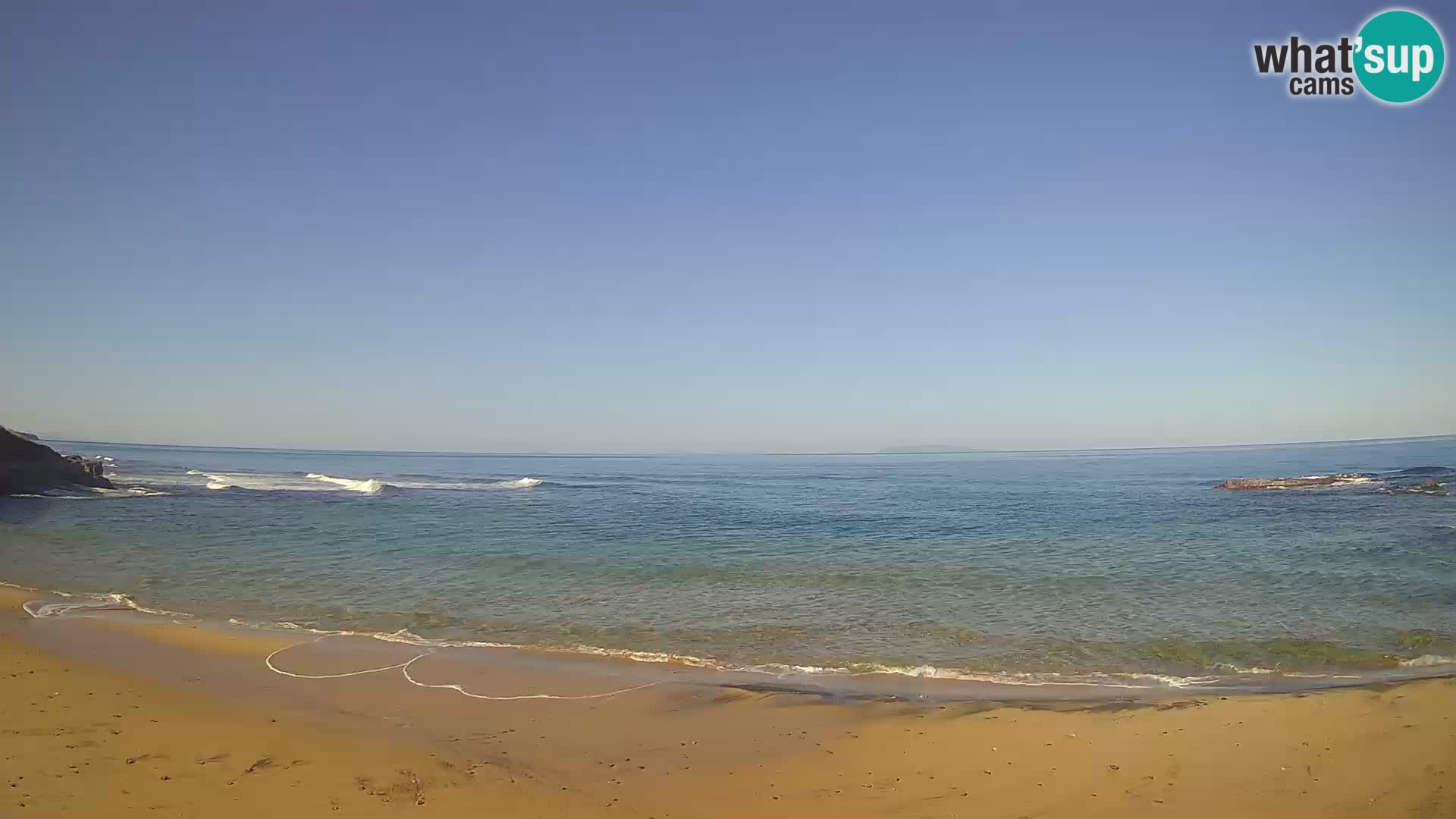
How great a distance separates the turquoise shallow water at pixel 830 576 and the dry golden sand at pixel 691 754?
239 cm

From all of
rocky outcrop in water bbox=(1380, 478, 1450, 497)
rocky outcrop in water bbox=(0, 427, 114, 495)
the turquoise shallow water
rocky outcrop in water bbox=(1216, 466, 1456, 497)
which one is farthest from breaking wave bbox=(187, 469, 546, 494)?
rocky outcrop in water bbox=(1380, 478, 1450, 497)

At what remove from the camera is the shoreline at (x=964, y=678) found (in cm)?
980

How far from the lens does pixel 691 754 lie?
7.73 m

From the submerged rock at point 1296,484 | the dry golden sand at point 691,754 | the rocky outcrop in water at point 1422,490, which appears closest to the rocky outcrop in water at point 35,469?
the dry golden sand at point 691,754

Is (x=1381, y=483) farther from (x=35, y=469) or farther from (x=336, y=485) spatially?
(x=35, y=469)

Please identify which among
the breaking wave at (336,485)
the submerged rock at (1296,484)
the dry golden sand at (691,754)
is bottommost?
the breaking wave at (336,485)

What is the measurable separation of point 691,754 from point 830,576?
11321 millimetres

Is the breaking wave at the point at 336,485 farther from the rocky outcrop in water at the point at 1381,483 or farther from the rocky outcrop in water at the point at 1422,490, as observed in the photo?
the rocky outcrop in water at the point at 1422,490

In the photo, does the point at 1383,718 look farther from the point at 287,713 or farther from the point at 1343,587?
the point at 287,713

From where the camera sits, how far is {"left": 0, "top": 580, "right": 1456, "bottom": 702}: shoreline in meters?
9.80

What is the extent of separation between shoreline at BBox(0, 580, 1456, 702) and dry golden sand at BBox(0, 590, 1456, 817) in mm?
538

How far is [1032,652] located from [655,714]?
21.9ft

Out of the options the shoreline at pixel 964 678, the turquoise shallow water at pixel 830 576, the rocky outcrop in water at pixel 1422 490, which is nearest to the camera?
the shoreline at pixel 964 678

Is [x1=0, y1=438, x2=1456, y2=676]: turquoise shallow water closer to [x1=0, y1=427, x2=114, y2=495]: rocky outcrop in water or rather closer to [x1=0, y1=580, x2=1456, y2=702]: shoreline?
[x1=0, y1=580, x2=1456, y2=702]: shoreline
